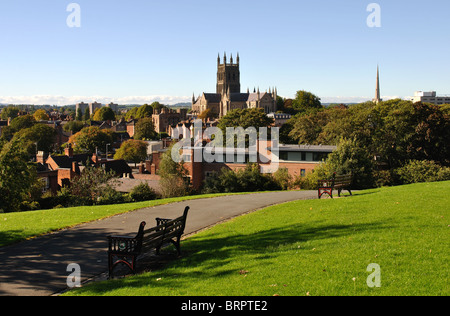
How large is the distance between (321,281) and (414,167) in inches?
1683

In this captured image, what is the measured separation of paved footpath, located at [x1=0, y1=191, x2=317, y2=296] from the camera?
929 cm

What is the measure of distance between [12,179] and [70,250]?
23704 millimetres

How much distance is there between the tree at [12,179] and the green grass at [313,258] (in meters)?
24.0

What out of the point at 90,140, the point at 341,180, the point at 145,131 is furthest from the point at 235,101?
the point at 341,180

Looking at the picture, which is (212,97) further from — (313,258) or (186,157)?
(313,258)

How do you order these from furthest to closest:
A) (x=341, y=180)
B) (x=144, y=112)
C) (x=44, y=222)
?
(x=144, y=112) < (x=341, y=180) < (x=44, y=222)

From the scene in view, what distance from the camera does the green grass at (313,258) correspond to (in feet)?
25.0

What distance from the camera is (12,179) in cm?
3216

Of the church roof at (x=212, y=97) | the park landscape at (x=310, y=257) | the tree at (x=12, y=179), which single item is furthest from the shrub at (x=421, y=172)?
the church roof at (x=212, y=97)

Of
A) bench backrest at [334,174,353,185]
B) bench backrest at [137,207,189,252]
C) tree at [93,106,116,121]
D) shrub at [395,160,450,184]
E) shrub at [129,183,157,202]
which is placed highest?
tree at [93,106,116,121]

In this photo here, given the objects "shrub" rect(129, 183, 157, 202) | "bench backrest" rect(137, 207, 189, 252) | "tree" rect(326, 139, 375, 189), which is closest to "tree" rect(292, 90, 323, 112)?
"tree" rect(326, 139, 375, 189)

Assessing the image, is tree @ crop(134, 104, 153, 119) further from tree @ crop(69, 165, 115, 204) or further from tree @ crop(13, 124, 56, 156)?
tree @ crop(69, 165, 115, 204)

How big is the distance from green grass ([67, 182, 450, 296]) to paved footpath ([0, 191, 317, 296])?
1.21 metres
